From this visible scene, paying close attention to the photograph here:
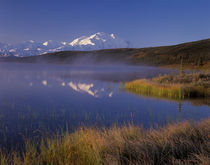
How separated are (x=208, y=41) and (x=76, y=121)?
16835 centimetres

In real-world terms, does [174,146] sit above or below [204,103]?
above

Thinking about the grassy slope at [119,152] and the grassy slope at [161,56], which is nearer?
the grassy slope at [119,152]

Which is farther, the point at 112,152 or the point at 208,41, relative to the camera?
the point at 208,41

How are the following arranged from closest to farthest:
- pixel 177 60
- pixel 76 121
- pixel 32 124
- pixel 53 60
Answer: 1. pixel 32 124
2. pixel 76 121
3. pixel 177 60
4. pixel 53 60

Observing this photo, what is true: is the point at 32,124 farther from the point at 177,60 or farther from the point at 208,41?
the point at 208,41

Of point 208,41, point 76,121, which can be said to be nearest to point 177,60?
point 208,41

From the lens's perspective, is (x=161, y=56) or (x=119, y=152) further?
(x=161, y=56)

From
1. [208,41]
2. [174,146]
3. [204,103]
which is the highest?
[208,41]

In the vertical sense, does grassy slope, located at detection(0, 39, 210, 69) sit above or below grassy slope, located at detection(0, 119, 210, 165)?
above

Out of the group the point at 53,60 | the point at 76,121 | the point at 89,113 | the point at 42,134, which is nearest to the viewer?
the point at 42,134

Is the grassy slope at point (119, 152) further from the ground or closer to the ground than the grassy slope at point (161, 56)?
closer to the ground

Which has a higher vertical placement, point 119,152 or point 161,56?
point 161,56

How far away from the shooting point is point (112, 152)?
18.6ft

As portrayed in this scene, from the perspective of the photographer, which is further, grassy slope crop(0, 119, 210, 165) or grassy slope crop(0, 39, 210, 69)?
grassy slope crop(0, 39, 210, 69)
